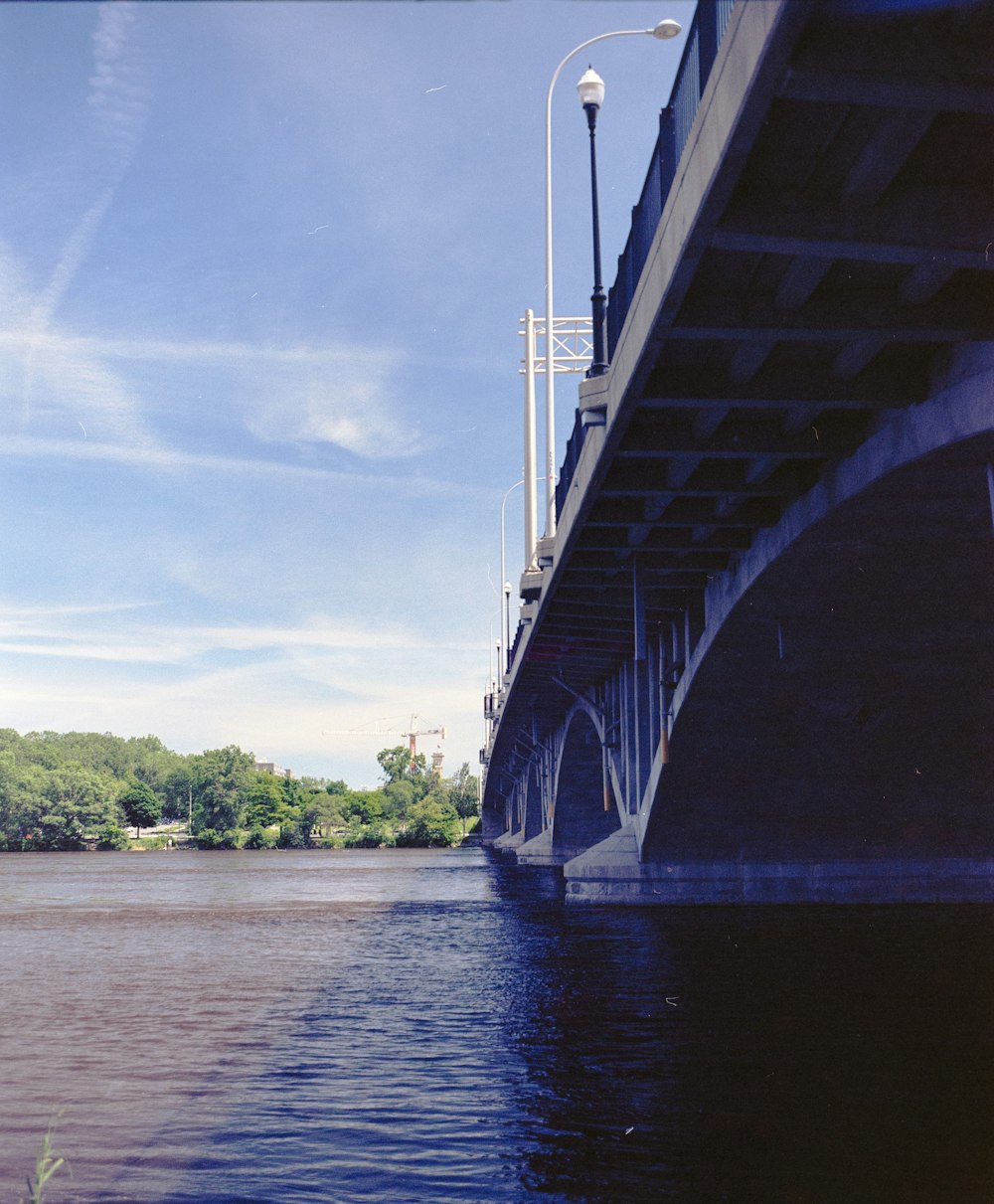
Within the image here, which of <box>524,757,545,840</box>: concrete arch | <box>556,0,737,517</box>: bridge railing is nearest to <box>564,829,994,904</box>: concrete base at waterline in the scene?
<box>556,0,737,517</box>: bridge railing

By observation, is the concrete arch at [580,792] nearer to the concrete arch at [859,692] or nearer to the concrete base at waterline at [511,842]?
the concrete arch at [859,692]

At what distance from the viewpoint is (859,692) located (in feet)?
98.2

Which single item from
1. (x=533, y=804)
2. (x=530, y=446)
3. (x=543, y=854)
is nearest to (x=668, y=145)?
(x=530, y=446)

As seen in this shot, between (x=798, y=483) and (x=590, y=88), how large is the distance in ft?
25.5

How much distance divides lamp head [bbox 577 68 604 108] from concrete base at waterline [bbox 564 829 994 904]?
24.5m

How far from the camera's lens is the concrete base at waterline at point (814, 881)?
37844 mm

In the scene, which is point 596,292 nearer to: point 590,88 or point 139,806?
point 590,88

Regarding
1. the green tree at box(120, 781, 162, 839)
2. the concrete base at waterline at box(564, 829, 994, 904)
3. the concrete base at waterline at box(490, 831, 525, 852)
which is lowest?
the concrete base at waterline at box(564, 829, 994, 904)

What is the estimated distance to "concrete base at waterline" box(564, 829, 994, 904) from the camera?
3784 centimetres

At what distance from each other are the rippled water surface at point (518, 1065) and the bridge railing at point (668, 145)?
931 cm

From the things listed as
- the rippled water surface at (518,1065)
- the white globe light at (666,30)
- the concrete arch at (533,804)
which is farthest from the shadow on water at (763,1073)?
the concrete arch at (533,804)

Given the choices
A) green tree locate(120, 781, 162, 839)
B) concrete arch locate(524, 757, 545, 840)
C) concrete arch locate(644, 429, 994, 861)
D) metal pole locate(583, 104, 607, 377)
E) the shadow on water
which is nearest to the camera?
the shadow on water

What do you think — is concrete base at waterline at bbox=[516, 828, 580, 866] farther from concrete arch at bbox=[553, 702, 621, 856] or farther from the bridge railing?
the bridge railing

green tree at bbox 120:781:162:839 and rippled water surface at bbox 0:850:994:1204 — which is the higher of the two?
green tree at bbox 120:781:162:839
